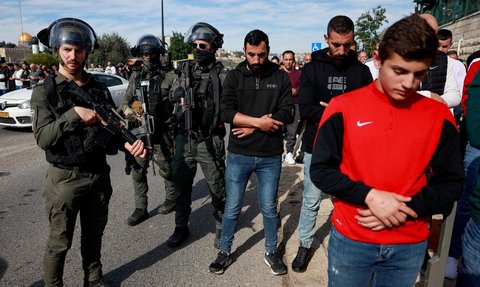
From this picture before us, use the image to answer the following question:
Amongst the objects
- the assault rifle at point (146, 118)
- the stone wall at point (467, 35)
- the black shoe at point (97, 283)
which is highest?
the stone wall at point (467, 35)

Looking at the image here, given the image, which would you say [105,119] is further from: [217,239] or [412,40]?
[412,40]

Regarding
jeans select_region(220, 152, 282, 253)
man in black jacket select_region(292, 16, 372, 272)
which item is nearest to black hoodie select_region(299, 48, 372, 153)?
man in black jacket select_region(292, 16, 372, 272)

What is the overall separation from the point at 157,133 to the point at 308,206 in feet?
6.46

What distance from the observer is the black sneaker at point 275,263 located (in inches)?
120

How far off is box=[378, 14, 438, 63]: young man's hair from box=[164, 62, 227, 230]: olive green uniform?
85.6 inches

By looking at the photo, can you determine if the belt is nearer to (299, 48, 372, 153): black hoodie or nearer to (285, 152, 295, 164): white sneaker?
(299, 48, 372, 153): black hoodie

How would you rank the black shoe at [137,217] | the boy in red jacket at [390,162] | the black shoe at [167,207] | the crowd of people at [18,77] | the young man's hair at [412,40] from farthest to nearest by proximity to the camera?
the crowd of people at [18,77] < the black shoe at [167,207] < the black shoe at [137,217] < the boy in red jacket at [390,162] < the young man's hair at [412,40]

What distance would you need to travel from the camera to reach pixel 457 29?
506 inches

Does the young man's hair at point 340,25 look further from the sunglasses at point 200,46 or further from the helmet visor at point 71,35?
the helmet visor at point 71,35

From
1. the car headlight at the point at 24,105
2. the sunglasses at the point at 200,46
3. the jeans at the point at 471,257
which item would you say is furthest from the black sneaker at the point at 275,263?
the car headlight at the point at 24,105

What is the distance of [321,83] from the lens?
2984 mm

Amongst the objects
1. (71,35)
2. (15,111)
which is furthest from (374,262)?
(15,111)

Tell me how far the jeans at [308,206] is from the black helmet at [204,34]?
1.47 m

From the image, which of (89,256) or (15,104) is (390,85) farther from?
(15,104)
